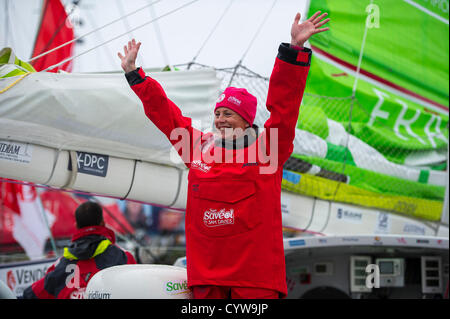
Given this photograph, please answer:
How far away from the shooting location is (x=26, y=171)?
278cm

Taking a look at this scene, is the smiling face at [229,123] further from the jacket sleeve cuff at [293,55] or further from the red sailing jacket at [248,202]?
the jacket sleeve cuff at [293,55]

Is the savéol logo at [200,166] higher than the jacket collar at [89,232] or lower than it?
higher

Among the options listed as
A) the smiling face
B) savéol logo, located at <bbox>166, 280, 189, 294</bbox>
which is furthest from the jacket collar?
the smiling face

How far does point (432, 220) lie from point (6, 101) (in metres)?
4.25

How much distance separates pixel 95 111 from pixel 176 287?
43.3 inches

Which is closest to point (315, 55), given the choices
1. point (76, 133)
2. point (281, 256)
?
point (76, 133)

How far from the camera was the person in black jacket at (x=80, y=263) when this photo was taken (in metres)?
3.05

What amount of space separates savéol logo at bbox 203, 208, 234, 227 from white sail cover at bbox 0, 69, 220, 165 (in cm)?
102

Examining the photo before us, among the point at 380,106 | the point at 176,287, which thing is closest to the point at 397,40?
the point at 380,106

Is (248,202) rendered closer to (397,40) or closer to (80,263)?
(80,263)

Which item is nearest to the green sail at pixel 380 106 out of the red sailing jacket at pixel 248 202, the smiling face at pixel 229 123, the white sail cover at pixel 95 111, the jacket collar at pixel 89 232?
the white sail cover at pixel 95 111

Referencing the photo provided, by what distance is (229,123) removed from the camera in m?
2.34

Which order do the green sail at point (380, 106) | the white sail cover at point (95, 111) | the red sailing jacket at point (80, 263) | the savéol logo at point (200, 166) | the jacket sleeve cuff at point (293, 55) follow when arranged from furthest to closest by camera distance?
1. the green sail at point (380, 106)
2. the red sailing jacket at point (80, 263)
3. the white sail cover at point (95, 111)
4. the savéol logo at point (200, 166)
5. the jacket sleeve cuff at point (293, 55)
